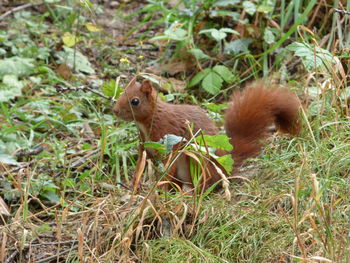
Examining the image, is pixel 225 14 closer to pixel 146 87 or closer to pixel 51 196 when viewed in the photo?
pixel 146 87

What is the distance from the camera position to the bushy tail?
3350 millimetres

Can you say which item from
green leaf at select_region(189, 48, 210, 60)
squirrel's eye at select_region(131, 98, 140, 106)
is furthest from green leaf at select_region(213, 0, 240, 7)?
squirrel's eye at select_region(131, 98, 140, 106)

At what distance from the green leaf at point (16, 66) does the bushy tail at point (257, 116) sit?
1808 millimetres

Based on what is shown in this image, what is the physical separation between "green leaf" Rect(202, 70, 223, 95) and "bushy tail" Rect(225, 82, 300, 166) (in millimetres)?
842

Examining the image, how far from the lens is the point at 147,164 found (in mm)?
3414

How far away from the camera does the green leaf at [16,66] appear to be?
15.1 feet

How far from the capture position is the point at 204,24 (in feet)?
16.2

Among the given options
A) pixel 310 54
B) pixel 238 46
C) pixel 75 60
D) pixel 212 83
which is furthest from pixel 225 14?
pixel 310 54

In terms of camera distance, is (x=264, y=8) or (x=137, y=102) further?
(x=264, y=8)

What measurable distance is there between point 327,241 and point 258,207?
580 mm

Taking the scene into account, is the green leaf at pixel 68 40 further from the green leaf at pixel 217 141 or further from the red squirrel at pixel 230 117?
the green leaf at pixel 217 141

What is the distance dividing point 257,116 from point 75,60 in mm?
1907

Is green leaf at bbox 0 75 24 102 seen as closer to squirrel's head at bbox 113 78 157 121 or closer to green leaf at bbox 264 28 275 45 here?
squirrel's head at bbox 113 78 157 121

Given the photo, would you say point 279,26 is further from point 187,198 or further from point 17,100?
point 187,198
